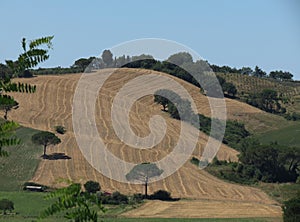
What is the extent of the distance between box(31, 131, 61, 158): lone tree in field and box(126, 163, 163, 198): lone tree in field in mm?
8467

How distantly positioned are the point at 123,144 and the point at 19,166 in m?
13.0

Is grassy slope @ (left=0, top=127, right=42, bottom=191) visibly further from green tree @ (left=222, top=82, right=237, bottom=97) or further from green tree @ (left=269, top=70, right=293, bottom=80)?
green tree @ (left=269, top=70, right=293, bottom=80)

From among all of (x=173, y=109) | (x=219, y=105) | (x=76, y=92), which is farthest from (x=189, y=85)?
(x=76, y=92)

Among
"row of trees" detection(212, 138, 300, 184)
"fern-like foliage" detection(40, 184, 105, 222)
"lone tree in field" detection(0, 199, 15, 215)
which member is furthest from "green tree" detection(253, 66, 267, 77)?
"fern-like foliage" detection(40, 184, 105, 222)

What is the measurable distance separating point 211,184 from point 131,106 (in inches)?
1103

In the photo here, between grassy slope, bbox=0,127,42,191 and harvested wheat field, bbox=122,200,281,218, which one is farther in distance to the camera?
grassy slope, bbox=0,127,42,191

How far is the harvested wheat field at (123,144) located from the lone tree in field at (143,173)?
888 mm

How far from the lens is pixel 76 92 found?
8994 cm

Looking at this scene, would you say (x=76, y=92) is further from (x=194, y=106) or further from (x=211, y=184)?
(x=211, y=184)

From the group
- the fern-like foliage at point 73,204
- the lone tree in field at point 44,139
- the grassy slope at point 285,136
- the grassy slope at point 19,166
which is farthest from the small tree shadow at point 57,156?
the fern-like foliage at point 73,204

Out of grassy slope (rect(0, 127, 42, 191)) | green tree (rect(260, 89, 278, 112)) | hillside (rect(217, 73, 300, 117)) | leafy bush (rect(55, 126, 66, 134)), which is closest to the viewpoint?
grassy slope (rect(0, 127, 42, 191))

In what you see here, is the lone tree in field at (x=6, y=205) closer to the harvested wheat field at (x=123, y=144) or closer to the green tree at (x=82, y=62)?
the harvested wheat field at (x=123, y=144)

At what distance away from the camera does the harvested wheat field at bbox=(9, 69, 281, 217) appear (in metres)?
58.3

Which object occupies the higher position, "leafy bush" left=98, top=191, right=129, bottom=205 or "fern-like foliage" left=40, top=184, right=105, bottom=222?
"fern-like foliage" left=40, top=184, right=105, bottom=222
